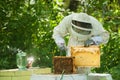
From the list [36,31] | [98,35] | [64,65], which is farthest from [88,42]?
[36,31]

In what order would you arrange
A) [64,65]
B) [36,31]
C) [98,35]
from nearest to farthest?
[64,65] → [98,35] → [36,31]

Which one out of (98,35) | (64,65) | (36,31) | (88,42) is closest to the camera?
(64,65)

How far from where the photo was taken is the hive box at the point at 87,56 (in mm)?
5555

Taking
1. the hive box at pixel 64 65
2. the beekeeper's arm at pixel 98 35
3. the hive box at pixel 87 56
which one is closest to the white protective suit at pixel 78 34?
the beekeeper's arm at pixel 98 35

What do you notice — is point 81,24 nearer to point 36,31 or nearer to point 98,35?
point 98,35

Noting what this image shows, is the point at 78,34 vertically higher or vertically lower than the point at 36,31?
higher

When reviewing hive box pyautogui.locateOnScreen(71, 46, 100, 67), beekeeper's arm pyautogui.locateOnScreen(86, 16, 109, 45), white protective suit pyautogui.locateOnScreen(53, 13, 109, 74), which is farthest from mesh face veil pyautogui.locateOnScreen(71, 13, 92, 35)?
hive box pyautogui.locateOnScreen(71, 46, 100, 67)

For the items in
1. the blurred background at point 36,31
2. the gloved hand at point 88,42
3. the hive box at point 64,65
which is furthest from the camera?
the blurred background at point 36,31

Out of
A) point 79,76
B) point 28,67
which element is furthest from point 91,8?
point 79,76

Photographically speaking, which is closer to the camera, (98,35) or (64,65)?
(64,65)

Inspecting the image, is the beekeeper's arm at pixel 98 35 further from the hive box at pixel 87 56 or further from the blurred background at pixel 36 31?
the blurred background at pixel 36 31

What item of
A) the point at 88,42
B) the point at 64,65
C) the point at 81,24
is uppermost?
the point at 81,24

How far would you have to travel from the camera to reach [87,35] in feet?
18.9

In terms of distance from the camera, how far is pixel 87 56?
5570 millimetres
